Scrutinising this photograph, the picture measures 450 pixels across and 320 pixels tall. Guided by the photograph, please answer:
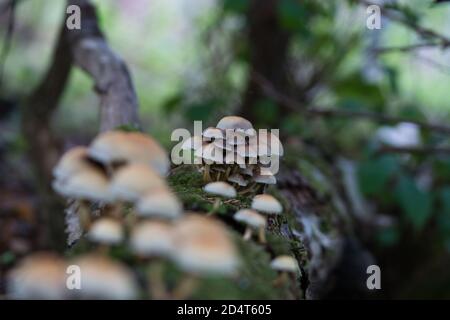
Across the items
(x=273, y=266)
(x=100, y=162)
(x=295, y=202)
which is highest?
(x=295, y=202)

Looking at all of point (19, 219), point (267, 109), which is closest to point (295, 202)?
point (267, 109)

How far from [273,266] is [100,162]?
0.56m

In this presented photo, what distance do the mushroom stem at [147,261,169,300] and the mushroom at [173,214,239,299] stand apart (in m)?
0.11

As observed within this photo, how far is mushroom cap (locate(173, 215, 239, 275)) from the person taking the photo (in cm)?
102

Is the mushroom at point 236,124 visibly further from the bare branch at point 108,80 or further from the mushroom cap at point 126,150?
the bare branch at point 108,80

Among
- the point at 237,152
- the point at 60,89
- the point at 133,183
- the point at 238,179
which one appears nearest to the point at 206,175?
the point at 238,179

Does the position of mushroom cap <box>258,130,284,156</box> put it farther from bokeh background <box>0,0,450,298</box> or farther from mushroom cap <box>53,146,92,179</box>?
bokeh background <box>0,0,450,298</box>

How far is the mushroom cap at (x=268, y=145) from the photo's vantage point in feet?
6.20

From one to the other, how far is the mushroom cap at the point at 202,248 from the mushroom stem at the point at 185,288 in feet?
0.52

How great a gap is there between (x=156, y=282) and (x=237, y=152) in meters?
0.77

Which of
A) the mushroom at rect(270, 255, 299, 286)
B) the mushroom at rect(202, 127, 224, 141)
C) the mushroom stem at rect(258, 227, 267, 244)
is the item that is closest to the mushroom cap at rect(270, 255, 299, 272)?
the mushroom at rect(270, 255, 299, 286)
